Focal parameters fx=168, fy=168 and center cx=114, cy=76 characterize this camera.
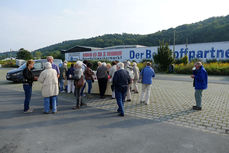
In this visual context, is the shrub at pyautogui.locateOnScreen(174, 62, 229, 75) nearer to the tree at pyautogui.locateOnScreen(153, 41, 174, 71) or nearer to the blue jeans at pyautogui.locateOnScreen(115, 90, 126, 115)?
the tree at pyautogui.locateOnScreen(153, 41, 174, 71)

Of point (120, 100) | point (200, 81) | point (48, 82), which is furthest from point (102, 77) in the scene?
point (200, 81)

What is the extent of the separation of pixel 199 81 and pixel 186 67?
65.9 feet

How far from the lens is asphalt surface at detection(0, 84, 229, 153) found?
323 cm

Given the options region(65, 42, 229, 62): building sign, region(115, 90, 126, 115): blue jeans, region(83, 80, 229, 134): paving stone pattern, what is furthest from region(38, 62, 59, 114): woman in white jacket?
region(65, 42, 229, 62): building sign

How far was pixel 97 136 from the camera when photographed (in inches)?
149

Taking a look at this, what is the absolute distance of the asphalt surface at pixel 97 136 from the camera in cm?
323

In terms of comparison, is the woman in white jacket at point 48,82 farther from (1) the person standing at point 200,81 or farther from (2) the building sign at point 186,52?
(2) the building sign at point 186,52

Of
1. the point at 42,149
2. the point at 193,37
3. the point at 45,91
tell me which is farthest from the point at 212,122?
the point at 193,37

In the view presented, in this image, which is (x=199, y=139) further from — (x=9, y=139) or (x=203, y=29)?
(x=203, y=29)

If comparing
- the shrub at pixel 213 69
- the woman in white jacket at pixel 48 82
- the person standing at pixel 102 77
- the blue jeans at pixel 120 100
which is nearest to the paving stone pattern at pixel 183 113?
the blue jeans at pixel 120 100

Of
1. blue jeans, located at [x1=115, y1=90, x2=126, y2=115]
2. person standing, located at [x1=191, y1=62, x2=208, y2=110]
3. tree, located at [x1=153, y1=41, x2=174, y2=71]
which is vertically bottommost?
blue jeans, located at [x1=115, y1=90, x2=126, y2=115]

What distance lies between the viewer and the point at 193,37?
77.2 meters

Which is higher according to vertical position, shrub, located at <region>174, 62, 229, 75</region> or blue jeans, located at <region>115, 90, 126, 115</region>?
shrub, located at <region>174, 62, 229, 75</region>

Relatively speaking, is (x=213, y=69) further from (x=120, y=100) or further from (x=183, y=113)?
(x=120, y=100)
